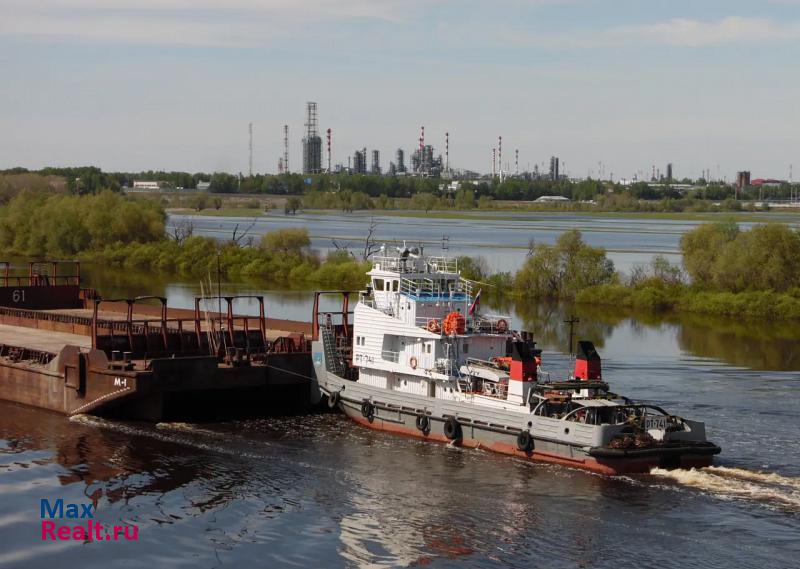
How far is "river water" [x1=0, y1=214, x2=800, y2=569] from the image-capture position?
24.5m

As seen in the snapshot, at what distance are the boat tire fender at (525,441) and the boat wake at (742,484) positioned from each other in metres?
3.17

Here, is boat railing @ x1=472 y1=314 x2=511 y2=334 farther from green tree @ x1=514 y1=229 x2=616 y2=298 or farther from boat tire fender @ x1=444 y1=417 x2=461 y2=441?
green tree @ x1=514 y1=229 x2=616 y2=298

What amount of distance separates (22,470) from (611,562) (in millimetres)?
15401

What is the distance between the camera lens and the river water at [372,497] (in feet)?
80.3

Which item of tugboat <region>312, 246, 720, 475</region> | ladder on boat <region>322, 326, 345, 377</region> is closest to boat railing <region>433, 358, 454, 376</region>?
tugboat <region>312, 246, 720, 475</region>

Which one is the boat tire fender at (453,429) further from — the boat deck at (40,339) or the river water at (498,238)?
the river water at (498,238)

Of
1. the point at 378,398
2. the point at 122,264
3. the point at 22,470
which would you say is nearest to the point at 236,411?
the point at 378,398

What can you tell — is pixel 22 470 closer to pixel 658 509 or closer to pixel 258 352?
pixel 258 352

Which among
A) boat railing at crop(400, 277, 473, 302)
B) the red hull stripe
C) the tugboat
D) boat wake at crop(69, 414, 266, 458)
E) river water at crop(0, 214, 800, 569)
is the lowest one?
river water at crop(0, 214, 800, 569)

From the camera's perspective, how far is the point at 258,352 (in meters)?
38.7

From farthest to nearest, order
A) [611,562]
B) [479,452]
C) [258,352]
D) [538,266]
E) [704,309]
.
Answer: [538,266], [704,309], [258,352], [479,452], [611,562]

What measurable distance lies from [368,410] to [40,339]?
594 inches

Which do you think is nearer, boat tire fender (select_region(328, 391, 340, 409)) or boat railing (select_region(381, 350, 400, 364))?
boat railing (select_region(381, 350, 400, 364))

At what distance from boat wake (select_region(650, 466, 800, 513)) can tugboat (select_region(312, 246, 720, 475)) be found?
455 mm
